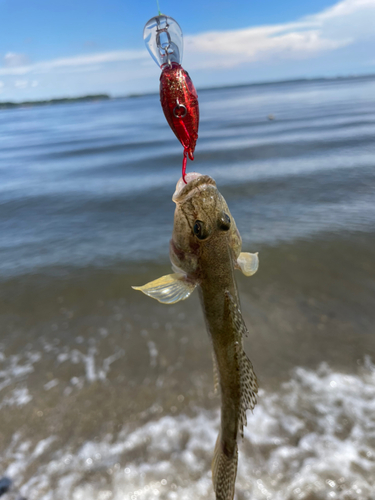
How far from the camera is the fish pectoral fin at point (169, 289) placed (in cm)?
175

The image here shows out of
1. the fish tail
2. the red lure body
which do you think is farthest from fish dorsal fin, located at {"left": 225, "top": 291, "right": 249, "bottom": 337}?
the fish tail

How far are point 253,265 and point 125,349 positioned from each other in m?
4.36

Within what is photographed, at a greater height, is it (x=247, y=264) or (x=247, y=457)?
(x=247, y=264)

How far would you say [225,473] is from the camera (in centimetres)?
200

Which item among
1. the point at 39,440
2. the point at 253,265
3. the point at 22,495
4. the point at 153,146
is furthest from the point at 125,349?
the point at 153,146

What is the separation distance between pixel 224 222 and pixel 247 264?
35 cm

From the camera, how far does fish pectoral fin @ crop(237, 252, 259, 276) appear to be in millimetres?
1907

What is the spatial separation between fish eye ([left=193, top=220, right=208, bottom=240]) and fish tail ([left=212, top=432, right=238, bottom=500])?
50.9 inches

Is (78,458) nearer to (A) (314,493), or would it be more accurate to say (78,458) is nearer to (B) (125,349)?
(B) (125,349)

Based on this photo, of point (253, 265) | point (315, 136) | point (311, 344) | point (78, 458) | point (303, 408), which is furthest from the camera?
point (315, 136)

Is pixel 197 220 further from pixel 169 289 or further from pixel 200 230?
pixel 169 289

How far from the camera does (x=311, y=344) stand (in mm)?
5496

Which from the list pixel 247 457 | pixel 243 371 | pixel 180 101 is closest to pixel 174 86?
pixel 180 101

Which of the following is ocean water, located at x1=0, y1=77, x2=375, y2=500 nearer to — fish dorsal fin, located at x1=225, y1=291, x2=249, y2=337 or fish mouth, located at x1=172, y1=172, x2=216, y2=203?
fish dorsal fin, located at x1=225, y1=291, x2=249, y2=337
